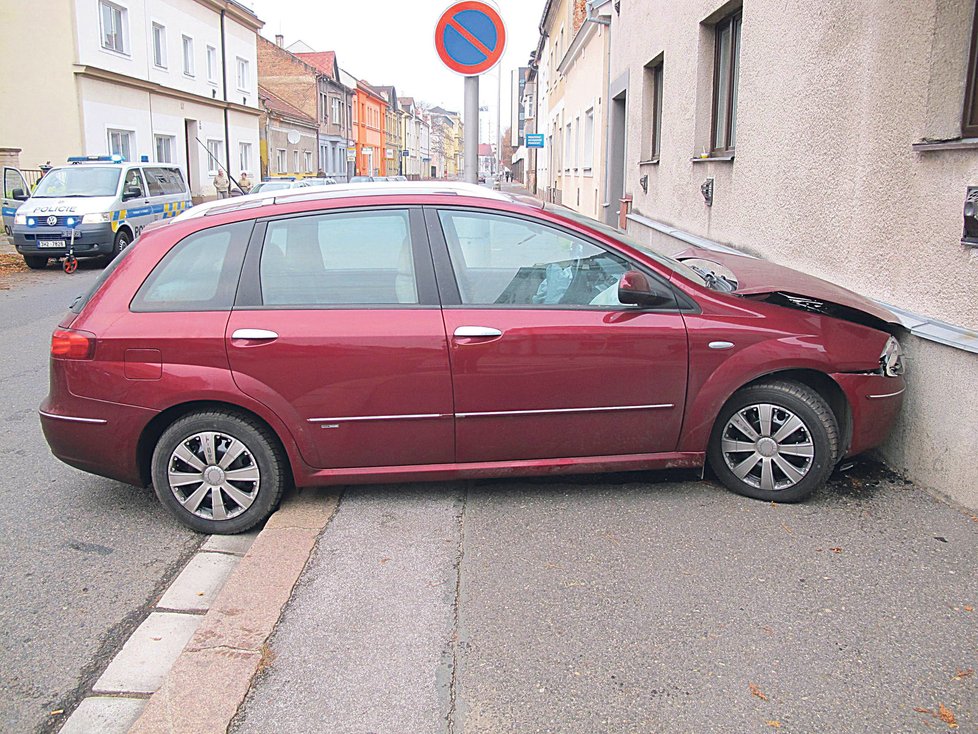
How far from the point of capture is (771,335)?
14.3 ft

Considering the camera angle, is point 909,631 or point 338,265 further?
point 338,265

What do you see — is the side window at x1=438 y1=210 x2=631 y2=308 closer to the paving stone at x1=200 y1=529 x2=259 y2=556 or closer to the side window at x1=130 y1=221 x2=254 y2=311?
the side window at x1=130 y1=221 x2=254 y2=311

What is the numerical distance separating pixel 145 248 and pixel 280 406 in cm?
110

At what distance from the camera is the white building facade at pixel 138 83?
23844 mm

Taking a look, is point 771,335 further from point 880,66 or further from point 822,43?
point 822,43

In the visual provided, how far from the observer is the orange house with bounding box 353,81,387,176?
237ft

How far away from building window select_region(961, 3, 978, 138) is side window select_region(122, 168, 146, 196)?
52.4 ft

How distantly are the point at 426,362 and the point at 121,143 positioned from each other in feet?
88.8

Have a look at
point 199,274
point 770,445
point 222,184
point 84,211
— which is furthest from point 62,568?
point 222,184

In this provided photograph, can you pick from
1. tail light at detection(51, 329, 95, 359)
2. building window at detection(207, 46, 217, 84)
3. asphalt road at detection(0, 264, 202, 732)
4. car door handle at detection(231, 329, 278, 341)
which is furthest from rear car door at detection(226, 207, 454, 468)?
building window at detection(207, 46, 217, 84)

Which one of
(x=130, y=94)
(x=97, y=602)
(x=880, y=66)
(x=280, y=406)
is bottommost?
(x=97, y=602)

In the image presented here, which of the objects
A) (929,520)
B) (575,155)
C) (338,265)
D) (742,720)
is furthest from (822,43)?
(575,155)

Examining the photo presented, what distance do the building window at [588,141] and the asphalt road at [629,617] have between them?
1762 centimetres

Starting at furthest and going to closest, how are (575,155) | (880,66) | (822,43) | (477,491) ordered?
(575,155) → (822,43) → (880,66) → (477,491)
